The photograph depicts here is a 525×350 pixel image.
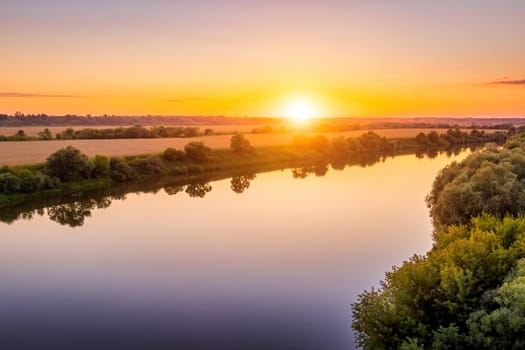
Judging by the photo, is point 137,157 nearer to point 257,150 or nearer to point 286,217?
point 257,150

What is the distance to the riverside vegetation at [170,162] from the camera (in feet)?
87.1

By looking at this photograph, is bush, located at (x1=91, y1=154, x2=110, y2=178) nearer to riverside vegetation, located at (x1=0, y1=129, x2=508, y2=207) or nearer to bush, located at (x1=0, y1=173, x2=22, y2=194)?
riverside vegetation, located at (x1=0, y1=129, x2=508, y2=207)

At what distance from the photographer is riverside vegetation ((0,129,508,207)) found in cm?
2656

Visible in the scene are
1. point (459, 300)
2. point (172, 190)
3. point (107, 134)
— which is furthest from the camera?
point (107, 134)

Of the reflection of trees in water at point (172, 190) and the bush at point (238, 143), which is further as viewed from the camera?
the bush at point (238, 143)

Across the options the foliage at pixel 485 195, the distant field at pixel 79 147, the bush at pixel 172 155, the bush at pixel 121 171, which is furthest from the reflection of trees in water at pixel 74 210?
the foliage at pixel 485 195

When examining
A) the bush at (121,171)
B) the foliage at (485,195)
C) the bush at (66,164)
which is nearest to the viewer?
the foliage at (485,195)

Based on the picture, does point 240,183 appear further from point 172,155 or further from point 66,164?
point 66,164

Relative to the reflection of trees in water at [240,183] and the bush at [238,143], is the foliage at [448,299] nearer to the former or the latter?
the reflection of trees in water at [240,183]

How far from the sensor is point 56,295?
41.7 feet

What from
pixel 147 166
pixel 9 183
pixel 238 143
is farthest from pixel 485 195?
pixel 238 143

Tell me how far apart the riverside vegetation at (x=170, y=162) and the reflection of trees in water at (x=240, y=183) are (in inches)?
157

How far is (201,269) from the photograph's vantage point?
14.8 m

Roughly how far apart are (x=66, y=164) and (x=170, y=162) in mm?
10819
